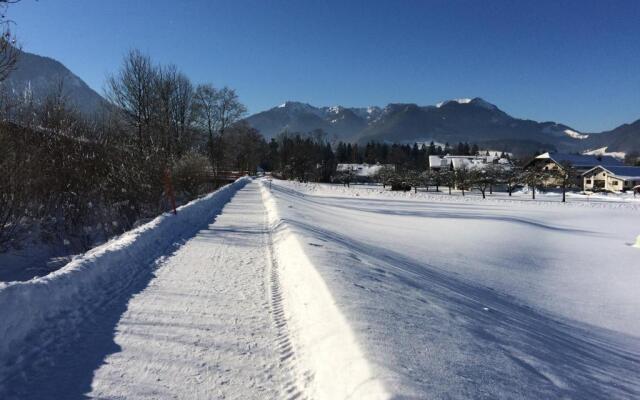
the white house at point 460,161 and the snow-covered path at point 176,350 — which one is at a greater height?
the white house at point 460,161

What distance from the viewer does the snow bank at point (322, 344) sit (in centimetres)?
304

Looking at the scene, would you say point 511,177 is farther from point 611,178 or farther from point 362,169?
point 362,169

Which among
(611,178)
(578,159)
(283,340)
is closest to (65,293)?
(283,340)

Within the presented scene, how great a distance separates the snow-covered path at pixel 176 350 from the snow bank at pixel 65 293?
0.26 meters

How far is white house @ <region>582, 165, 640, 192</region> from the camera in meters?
62.8

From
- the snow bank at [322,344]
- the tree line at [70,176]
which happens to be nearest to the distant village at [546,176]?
the tree line at [70,176]

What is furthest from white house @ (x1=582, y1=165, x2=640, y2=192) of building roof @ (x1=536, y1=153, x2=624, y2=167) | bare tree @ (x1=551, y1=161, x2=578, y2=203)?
building roof @ (x1=536, y1=153, x2=624, y2=167)

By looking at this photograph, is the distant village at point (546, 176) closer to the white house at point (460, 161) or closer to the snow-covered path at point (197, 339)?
the white house at point (460, 161)

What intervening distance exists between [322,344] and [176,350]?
152 cm

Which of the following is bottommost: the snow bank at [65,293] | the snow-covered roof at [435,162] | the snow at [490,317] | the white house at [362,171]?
the snow at [490,317]

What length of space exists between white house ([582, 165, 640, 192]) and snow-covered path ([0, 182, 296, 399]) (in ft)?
252

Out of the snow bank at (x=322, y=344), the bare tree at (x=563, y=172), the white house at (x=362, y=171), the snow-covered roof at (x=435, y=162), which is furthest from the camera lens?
the snow-covered roof at (x=435, y=162)

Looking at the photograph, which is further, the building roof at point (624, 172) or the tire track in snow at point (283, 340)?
the building roof at point (624, 172)

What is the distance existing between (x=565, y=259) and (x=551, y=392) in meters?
12.1
